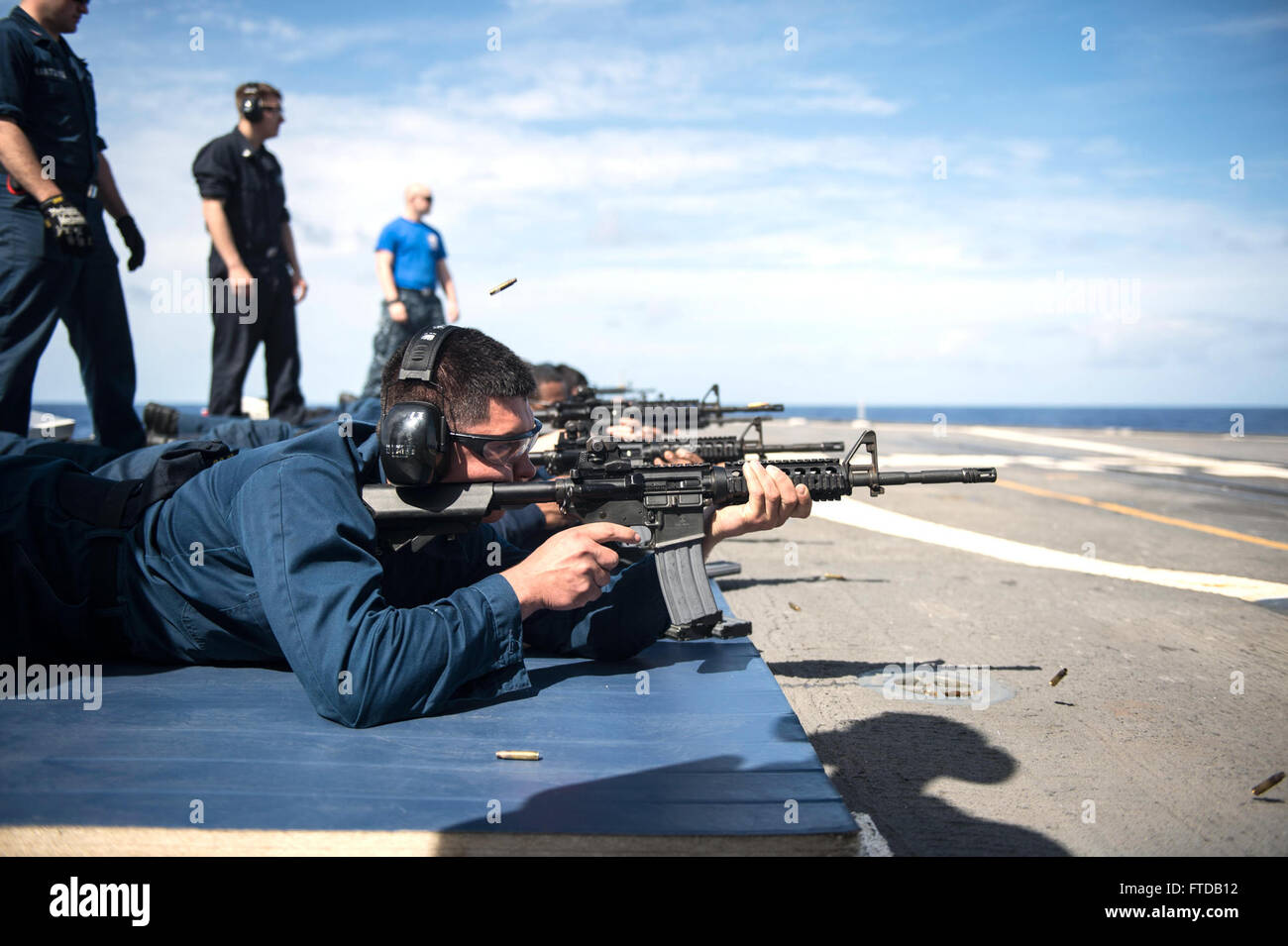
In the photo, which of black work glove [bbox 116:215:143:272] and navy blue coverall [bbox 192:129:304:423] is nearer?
black work glove [bbox 116:215:143:272]

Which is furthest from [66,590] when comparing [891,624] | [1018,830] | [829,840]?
[891,624]

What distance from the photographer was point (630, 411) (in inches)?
367

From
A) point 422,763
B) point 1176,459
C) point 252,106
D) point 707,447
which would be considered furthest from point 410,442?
point 1176,459

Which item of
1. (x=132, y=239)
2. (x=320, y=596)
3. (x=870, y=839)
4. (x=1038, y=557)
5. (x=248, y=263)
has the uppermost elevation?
(x=248, y=263)

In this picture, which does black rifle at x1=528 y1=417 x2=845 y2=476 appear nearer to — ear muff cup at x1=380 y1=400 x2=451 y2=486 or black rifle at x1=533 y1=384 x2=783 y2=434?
black rifle at x1=533 y1=384 x2=783 y2=434

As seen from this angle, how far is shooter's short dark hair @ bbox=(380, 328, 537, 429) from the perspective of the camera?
2.60m

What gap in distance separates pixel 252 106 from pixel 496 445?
5989 mm

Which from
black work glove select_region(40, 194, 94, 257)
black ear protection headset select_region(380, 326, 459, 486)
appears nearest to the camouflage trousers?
black work glove select_region(40, 194, 94, 257)

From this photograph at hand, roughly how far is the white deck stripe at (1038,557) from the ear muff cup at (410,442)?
17.7ft

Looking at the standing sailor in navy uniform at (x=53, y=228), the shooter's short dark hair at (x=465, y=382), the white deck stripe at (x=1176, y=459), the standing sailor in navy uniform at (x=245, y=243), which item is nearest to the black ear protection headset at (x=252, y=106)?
the standing sailor in navy uniform at (x=245, y=243)

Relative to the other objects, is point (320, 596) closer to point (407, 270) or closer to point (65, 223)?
point (65, 223)

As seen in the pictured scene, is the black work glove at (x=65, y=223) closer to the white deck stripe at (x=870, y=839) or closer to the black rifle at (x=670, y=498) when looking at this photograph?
the black rifle at (x=670, y=498)

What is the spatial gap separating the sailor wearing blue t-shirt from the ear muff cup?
7145 mm

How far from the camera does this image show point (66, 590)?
8.68 ft
